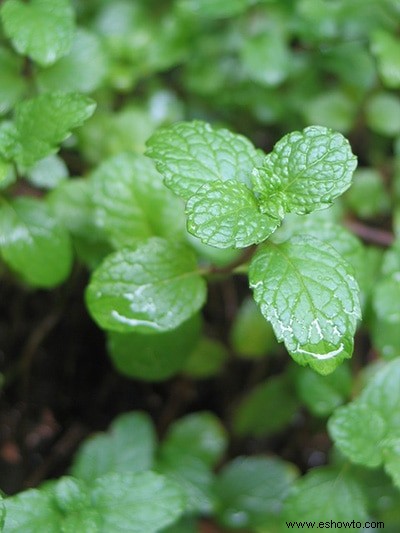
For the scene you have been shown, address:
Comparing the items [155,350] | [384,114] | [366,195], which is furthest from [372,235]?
[155,350]

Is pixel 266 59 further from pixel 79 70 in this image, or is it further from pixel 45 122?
pixel 45 122

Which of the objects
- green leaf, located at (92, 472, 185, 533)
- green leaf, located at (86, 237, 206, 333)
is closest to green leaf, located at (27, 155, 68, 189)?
green leaf, located at (86, 237, 206, 333)

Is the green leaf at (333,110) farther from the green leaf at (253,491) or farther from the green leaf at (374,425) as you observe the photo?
the green leaf at (253,491)

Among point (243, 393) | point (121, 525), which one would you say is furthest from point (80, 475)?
point (243, 393)

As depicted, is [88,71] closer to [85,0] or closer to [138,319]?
[85,0]

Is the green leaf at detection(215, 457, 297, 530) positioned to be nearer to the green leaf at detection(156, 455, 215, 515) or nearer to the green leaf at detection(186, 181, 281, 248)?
the green leaf at detection(156, 455, 215, 515)

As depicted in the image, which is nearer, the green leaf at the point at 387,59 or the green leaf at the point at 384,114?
the green leaf at the point at 387,59

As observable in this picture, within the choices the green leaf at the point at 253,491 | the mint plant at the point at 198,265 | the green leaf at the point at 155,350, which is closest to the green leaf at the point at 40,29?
the mint plant at the point at 198,265
